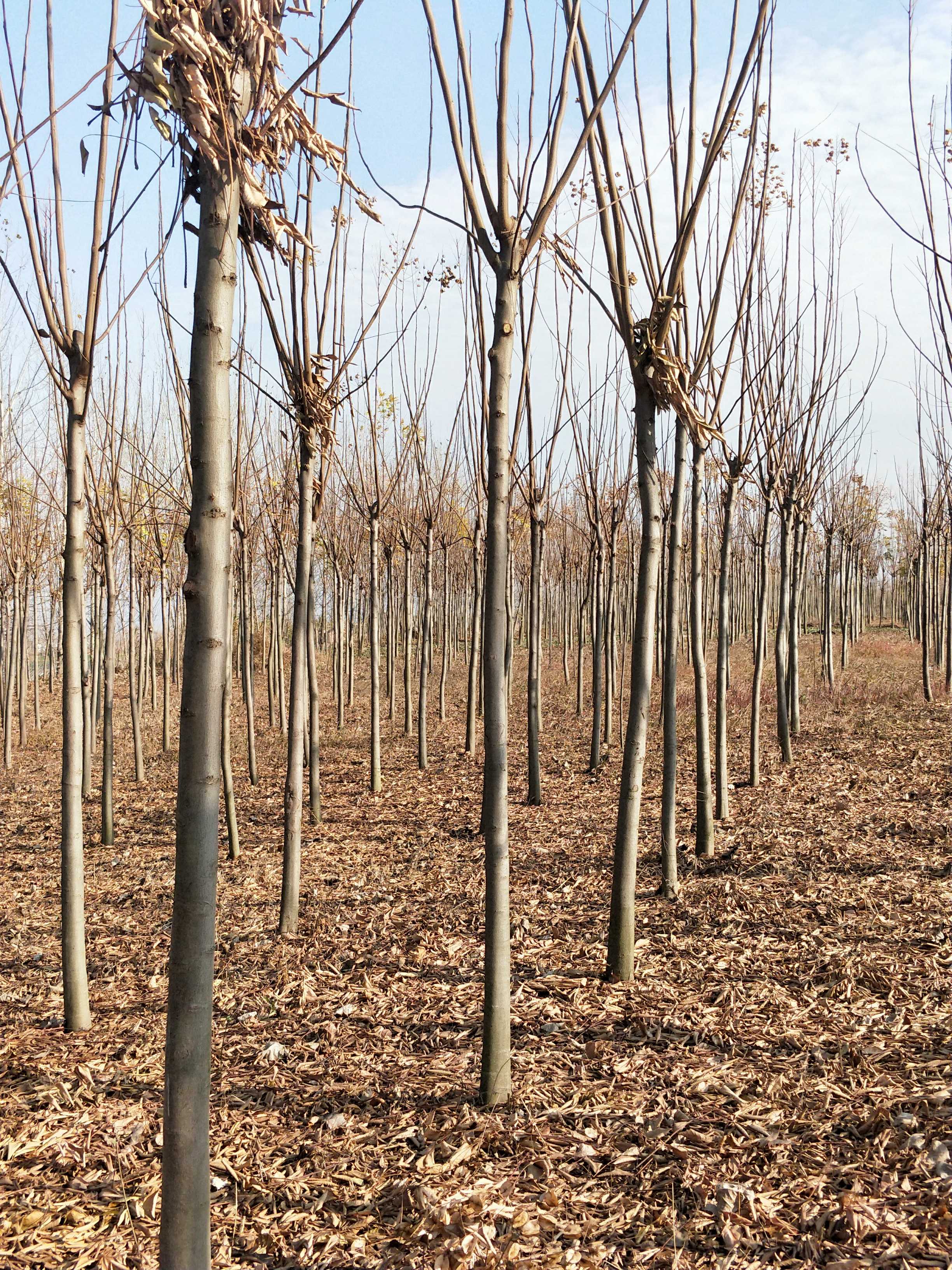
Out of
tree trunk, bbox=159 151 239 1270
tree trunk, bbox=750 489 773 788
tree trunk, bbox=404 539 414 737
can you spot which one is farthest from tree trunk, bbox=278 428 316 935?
tree trunk, bbox=404 539 414 737

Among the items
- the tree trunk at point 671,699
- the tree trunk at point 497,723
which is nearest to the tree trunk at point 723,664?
the tree trunk at point 671,699

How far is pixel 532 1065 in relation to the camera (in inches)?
133

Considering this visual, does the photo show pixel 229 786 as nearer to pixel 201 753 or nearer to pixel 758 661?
pixel 201 753

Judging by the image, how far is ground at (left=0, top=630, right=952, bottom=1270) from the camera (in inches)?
95.8

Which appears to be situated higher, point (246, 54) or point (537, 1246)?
point (246, 54)

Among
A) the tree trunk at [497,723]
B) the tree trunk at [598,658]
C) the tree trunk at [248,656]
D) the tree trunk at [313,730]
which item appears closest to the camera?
the tree trunk at [497,723]

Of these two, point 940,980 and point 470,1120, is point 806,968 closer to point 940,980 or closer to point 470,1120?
point 940,980

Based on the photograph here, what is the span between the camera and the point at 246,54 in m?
1.95

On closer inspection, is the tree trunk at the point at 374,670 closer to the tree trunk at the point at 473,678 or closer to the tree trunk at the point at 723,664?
the tree trunk at the point at 473,678

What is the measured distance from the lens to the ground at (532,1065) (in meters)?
2.43

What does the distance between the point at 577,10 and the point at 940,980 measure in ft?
14.4

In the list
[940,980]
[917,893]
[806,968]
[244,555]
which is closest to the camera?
[940,980]

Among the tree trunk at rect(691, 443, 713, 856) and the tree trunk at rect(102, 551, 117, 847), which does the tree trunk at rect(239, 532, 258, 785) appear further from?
the tree trunk at rect(691, 443, 713, 856)

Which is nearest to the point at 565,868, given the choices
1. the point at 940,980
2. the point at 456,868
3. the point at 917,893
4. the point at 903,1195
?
the point at 456,868
